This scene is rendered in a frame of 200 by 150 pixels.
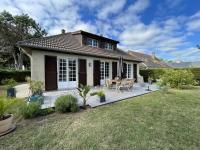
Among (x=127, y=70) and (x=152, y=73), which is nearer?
(x=127, y=70)

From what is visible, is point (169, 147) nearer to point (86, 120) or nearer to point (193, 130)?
point (193, 130)

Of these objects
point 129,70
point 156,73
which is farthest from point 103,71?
point 156,73

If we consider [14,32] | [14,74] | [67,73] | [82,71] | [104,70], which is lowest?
[14,74]

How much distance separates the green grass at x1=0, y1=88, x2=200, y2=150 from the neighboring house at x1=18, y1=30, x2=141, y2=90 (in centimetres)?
510

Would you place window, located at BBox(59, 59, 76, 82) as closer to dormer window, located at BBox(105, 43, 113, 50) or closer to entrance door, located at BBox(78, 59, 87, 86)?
entrance door, located at BBox(78, 59, 87, 86)

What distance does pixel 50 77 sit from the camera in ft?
31.6

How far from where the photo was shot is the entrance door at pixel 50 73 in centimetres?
948

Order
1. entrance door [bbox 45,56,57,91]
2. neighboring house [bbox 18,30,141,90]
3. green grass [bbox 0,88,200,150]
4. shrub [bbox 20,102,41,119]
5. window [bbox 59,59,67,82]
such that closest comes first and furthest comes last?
green grass [bbox 0,88,200,150] → shrub [bbox 20,102,41,119] → neighboring house [bbox 18,30,141,90] → entrance door [bbox 45,56,57,91] → window [bbox 59,59,67,82]

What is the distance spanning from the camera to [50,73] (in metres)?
9.62

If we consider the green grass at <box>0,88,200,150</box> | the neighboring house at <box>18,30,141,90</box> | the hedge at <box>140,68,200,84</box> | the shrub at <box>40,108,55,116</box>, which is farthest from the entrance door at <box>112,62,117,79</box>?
the shrub at <box>40,108,55,116</box>

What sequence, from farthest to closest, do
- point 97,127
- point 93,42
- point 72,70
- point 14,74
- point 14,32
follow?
point 14,32, point 14,74, point 93,42, point 72,70, point 97,127

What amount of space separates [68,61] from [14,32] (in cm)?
2298

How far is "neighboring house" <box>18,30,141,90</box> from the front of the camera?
9102 millimetres

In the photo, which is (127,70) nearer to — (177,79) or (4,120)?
(177,79)
